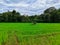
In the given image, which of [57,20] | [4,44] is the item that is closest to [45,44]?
[4,44]

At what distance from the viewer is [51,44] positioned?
13.2 m

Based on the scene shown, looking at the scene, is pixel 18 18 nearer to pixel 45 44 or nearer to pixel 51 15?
pixel 51 15

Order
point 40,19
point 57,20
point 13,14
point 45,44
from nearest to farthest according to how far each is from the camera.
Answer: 1. point 45,44
2. point 57,20
3. point 40,19
4. point 13,14

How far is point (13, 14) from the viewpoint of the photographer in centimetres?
8200

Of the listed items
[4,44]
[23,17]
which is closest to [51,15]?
[23,17]

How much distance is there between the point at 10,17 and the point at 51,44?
211ft

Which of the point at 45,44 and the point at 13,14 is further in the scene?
the point at 13,14

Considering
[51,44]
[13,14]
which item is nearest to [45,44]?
[51,44]

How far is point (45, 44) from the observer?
1317 cm

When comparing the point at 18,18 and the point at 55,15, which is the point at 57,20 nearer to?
the point at 55,15

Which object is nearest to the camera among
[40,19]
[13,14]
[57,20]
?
[57,20]

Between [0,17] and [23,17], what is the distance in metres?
9.06

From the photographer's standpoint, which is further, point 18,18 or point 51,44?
point 18,18

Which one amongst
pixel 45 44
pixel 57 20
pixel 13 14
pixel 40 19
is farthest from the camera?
pixel 13 14
